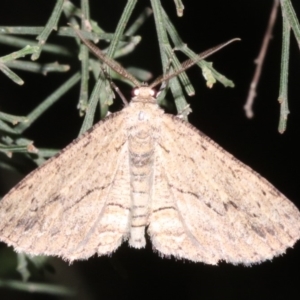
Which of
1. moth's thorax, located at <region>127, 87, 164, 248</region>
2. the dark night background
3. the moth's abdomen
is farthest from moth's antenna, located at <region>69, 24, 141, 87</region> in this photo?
the dark night background

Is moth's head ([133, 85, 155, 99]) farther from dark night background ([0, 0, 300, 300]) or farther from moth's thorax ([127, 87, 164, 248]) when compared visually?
dark night background ([0, 0, 300, 300])

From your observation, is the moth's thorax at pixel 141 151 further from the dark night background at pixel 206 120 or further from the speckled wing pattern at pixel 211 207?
the dark night background at pixel 206 120

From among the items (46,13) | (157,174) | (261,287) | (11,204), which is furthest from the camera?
(261,287)

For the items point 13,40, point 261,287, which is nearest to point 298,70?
point 261,287

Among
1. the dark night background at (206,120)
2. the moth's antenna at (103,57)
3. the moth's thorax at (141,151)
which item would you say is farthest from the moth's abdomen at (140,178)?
the dark night background at (206,120)

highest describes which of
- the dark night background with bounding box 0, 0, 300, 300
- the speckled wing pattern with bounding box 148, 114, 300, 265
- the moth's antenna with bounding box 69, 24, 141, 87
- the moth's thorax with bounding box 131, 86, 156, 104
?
the dark night background with bounding box 0, 0, 300, 300

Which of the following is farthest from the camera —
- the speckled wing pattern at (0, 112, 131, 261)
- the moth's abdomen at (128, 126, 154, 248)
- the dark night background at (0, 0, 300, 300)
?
the dark night background at (0, 0, 300, 300)

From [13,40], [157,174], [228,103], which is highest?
[228,103]

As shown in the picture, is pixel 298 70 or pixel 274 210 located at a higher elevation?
pixel 298 70

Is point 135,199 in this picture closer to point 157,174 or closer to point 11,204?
point 157,174
